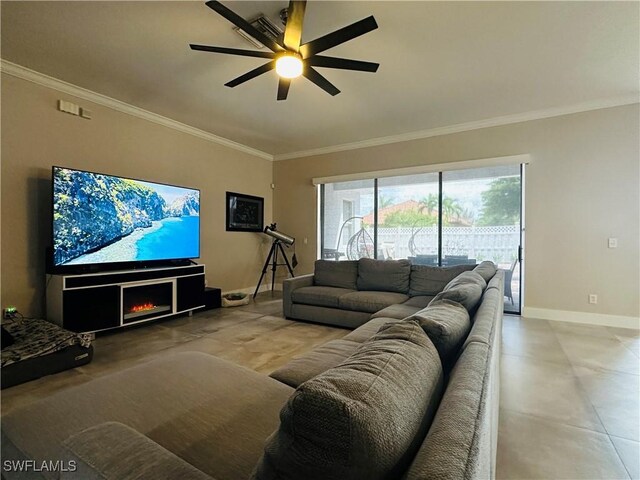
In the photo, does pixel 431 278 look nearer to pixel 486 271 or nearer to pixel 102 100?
pixel 486 271

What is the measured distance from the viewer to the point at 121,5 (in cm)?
225

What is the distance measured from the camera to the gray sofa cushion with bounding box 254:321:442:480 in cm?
51

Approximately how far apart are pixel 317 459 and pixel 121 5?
3.10 meters

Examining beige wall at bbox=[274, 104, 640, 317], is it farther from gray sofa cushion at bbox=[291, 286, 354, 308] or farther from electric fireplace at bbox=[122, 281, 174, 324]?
electric fireplace at bbox=[122, 281, 174, 324]

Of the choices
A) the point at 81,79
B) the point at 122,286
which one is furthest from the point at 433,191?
the point at 81,79

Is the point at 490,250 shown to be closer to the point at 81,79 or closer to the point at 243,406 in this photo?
the point at 243,406

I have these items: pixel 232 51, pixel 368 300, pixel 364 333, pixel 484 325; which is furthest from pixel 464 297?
Answer: pixel 232 51

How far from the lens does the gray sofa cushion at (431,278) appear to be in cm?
355

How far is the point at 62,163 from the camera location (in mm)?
3387

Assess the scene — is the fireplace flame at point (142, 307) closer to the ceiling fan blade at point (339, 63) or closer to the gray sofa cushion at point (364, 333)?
the gray sofa cushion at point (364, 333)

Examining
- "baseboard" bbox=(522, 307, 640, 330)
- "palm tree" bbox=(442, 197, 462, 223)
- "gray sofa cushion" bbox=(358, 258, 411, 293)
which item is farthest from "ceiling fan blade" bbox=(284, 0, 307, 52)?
"baseboard" bbox=(522, 307, 640, 330)

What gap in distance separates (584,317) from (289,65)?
4.54 metres

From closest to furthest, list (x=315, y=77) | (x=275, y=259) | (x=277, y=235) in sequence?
1. (x=315, y=77)
2. (x=277, y=235)
3. (x=275, y=259)

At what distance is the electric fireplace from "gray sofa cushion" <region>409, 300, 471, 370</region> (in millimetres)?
3426
